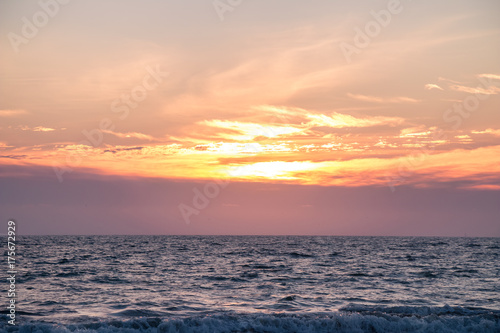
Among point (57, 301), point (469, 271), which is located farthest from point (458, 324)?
point (469, 271)

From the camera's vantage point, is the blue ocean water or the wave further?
the blue ocean water

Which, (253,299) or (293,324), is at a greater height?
(293,324)

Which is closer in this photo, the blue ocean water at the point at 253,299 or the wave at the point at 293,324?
the wave at the point at 293,324

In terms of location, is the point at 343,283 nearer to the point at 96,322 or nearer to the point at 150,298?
the point at 150,298

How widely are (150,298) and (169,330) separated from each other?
26.8ft

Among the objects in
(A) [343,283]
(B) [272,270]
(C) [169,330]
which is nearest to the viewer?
(C) [169,330]

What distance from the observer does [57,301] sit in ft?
90.3

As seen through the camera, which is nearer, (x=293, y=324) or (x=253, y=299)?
(x=293, y=324)

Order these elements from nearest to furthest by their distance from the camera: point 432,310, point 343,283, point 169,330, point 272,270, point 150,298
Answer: point 169,330 → point 432,310 → point 150,298 → point 343,283 → point 272,270

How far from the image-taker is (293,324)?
22312 millimetres

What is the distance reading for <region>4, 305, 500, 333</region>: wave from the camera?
70.2 ft

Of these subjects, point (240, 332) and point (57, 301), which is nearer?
point (240, 332)

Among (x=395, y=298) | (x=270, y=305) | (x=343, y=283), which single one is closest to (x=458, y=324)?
(x=395, y=298)

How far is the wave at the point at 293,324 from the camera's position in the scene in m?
21.4
